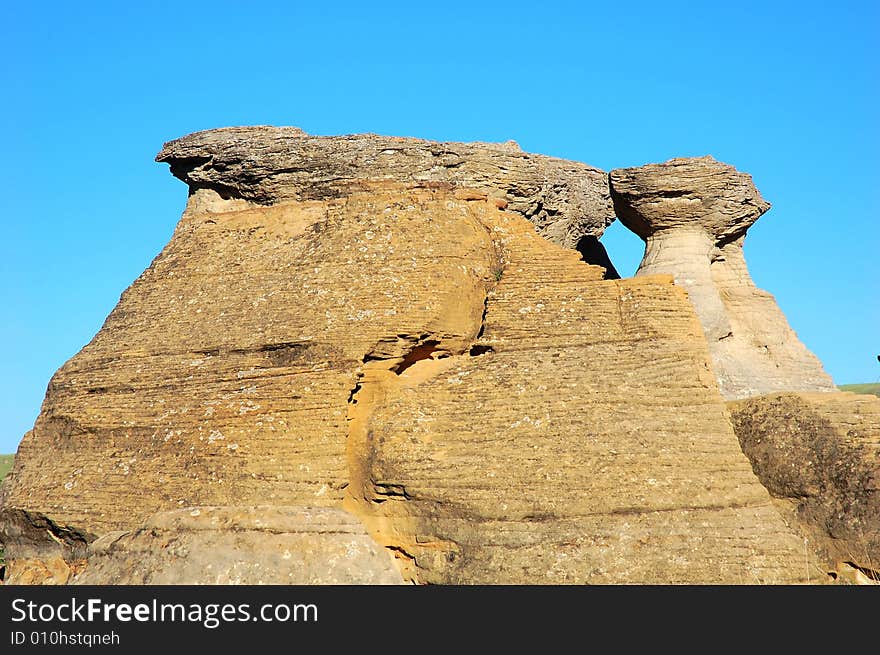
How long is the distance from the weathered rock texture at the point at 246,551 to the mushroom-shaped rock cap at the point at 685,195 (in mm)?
9770

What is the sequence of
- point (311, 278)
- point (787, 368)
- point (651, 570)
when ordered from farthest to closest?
point (787, 368)
point (311, 278)
point (651, 570)

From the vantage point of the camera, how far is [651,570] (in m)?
9.66

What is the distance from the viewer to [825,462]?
36.4 ft

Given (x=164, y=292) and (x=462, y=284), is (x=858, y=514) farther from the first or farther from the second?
(x=164, y=292)

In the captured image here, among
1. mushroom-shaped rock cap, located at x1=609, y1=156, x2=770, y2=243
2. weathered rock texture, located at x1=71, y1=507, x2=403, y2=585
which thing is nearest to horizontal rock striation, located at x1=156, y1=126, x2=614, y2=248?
mushroom-shaped rock cap, located at x1=609, y1=156, x2=770, y2=243

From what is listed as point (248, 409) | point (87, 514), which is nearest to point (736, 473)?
point (248, 409)

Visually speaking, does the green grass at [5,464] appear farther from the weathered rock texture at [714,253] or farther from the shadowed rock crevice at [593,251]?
the weathered rock texture at [714,253]

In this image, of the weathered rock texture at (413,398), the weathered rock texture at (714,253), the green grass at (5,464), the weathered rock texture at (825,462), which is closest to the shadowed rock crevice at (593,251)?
the weathered rock texture at (714,253)

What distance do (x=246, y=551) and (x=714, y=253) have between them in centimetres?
1172

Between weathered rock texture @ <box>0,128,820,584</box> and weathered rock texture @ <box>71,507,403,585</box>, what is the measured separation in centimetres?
21

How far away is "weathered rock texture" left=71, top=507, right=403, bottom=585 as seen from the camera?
9.66 meters

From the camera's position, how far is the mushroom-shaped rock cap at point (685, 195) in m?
17.9

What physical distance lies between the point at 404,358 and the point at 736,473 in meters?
3.88

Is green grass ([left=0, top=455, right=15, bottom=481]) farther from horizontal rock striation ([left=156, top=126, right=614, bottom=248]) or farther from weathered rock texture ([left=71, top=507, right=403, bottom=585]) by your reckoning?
weathered rock texture ([left=71, top=507, right=403, bottom=585])
